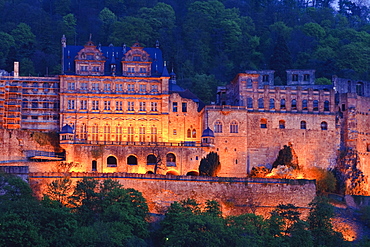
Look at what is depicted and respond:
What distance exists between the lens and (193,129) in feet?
264

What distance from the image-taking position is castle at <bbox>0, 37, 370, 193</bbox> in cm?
7869

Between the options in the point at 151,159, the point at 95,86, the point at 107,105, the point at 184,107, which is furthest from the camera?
the point at 184,107

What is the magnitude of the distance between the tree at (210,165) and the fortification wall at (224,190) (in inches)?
155

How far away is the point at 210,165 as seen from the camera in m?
75.1

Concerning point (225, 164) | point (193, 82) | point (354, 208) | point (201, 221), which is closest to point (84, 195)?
point (201, 221)

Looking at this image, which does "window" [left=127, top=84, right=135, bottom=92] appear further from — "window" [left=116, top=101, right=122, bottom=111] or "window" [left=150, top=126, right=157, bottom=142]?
"window" [left=150, top=126, right=157, bottom=142]

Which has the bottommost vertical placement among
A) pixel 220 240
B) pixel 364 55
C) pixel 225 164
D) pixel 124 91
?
pixel 220 240

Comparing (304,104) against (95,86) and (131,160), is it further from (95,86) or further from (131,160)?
(95,86)

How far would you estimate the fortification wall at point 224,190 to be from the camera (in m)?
69.6

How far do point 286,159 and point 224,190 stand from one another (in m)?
9.62

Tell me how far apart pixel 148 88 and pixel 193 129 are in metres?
5.74

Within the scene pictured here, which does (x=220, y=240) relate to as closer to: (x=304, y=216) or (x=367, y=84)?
(x=304, y=216)

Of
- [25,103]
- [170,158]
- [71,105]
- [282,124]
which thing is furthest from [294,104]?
[25,103]

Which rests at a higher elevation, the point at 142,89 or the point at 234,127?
the point at 142,89
